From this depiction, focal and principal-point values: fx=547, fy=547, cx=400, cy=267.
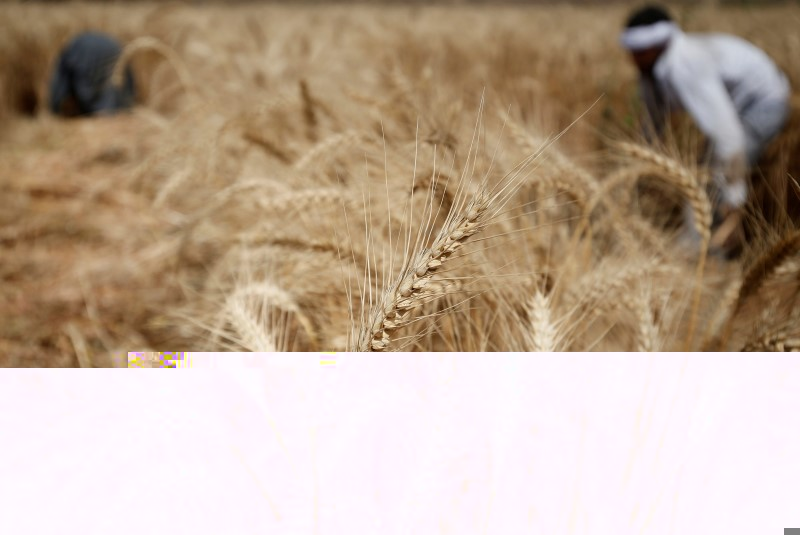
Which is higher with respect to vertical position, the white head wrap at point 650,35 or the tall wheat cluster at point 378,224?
the white head wrap at point 650,35

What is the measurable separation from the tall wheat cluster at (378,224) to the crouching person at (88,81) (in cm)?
36

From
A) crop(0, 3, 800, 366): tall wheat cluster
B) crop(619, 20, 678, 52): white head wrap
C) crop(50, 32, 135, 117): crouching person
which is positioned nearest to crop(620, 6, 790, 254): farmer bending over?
crop(619, 20, 678, 52): white head wrap

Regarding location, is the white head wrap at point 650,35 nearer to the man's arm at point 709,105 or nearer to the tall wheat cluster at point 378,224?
the man's arm at point 709,105

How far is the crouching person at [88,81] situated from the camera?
11.3 ft

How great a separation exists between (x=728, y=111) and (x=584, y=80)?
104 cm

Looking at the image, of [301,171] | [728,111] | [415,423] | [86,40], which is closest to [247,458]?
[415,423]

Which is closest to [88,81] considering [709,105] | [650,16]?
[650,16]

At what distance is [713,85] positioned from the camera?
1.90 meters

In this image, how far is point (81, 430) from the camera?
0.69 meters

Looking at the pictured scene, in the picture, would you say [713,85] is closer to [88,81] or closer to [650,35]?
[650,35]

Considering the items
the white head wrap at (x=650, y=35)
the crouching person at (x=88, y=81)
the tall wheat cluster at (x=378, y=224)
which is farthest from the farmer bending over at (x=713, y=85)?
the crouching person at (x=88, y=81)

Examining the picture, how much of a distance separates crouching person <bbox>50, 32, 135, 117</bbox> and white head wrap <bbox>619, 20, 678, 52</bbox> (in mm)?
2961

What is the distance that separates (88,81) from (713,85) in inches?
137

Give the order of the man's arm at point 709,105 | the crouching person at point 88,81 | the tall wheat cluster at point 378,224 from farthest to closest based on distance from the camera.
Result: the crouching person at point 88,81 < the man's arm at point 709,105 < the tall wheat cluster at point 378,224
